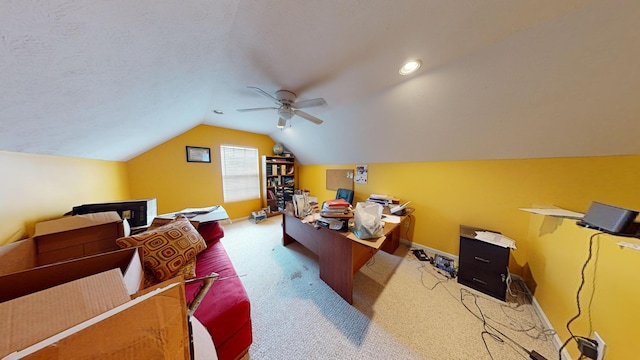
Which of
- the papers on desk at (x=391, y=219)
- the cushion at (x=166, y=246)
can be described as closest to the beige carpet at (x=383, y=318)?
the papers on desk at (x=391, y=219)

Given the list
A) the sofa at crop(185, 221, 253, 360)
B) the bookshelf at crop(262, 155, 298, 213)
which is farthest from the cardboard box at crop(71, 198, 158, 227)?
the bookshelf at crop(262, 155, 298, 213)

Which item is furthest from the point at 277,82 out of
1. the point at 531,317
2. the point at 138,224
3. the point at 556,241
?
the point at 531,317

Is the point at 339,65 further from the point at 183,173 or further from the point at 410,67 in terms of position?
the point at 183,173

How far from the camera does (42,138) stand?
1.18m

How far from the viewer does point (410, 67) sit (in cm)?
153

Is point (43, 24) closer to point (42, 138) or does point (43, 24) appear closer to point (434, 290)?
point (42, 138)

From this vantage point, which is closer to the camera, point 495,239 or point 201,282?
point 201,282

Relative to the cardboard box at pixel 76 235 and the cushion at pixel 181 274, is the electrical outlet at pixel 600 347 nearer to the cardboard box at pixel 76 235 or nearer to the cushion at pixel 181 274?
the cushion at pixel 181 274

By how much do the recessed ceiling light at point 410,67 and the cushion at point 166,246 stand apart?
2436mm

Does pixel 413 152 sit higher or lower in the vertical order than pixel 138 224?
higher

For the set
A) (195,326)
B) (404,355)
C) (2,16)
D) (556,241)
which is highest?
(2,16)

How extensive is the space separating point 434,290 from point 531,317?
0.71m

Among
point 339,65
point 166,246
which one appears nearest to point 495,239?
point 339,65

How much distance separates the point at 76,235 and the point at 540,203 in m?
4.22
